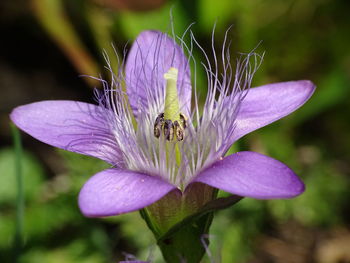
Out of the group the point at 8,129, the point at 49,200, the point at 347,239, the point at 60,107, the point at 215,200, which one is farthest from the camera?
the point at 8,129

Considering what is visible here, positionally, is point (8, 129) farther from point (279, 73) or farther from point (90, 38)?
point (279, 73)

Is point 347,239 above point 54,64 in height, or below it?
below

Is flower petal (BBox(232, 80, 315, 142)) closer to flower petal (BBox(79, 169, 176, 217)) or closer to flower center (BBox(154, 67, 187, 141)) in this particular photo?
flower center (BBox(154, 67, 187, 141))

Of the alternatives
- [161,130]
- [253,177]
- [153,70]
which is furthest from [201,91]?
[253,177]

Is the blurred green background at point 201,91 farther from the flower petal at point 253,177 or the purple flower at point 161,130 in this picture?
the flower petal at point 253,177

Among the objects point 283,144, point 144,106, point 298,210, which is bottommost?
point 298,210

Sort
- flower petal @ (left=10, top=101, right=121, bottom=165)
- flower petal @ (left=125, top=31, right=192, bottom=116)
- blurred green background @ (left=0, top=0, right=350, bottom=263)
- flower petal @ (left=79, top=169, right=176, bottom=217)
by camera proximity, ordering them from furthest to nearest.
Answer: blurred green background @ (left=0, top=0, right=350, bottom=263) → flower petal @ (left=125, top=31, right=192, bottom=116) → flower petal @ (left=10, top=101, right=121, bottom=165) → flower petal @ (left=79, top=169, right=176, bottom=217)

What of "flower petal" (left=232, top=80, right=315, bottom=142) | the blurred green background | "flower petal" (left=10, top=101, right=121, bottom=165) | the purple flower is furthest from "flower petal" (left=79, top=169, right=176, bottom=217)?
the blurred green background

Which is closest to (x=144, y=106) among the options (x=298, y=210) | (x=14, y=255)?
(x=14, y=255)
